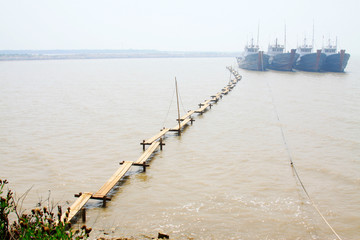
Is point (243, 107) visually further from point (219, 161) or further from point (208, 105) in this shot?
point (219, 161)

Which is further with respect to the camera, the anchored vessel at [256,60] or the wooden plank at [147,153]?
the anchored vessel at [256,60]

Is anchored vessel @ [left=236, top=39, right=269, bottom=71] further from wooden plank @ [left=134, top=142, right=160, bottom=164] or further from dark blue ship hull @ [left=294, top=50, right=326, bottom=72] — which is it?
wooden plank @ [left=134, top=142, right=160, bottom=164]

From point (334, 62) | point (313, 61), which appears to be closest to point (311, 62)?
point (313, 61)

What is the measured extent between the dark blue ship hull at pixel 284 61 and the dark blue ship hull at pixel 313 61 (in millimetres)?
2164

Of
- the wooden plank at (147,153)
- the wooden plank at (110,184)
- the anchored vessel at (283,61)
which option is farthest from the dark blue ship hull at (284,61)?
the wooden plank at (110,184)

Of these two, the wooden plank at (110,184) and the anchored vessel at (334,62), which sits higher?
the anchored vessel at (334,62)

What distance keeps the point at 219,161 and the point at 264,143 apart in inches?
151

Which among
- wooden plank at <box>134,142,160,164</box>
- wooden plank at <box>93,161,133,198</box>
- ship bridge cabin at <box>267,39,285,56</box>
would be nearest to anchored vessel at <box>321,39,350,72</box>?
ship bridge cabin at <box>267,39,285,56</box>

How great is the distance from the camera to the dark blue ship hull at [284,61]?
6900cm

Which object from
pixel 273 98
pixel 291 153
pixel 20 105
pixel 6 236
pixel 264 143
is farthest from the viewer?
pixel 273 98

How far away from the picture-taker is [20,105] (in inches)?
1099

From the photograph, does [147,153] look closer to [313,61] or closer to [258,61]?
[258,61]

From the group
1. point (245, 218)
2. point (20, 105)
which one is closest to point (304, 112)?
point (245, 218)

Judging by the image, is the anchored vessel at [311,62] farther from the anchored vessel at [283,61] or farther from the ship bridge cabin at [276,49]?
the ship bridge cabin at [276,49]
